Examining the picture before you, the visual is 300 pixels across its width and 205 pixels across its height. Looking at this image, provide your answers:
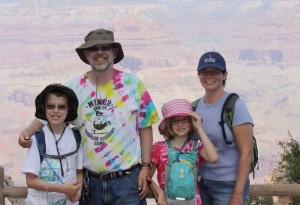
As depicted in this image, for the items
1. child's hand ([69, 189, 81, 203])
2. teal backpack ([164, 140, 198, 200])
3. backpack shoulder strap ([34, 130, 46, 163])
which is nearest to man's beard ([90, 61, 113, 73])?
backpack shoulder strap ([34, 130, 46, 163])

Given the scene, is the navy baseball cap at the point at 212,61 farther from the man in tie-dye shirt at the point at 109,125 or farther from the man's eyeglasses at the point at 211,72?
the man in tie-dye shirt at the point at 109,125

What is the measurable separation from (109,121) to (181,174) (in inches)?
21.3

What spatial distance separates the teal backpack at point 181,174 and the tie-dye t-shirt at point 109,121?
225mm

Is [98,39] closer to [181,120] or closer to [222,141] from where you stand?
[181,120]

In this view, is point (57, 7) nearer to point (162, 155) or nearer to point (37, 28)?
point (37, 28)

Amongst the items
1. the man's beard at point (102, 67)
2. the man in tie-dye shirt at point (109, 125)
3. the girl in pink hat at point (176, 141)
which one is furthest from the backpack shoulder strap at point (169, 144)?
the man's beard at point (102, 67)

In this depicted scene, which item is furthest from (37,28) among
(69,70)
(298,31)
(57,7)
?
(298,31)

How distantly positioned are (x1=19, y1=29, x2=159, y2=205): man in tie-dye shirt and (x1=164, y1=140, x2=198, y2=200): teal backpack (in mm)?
149

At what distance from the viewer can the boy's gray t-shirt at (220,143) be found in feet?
10.8

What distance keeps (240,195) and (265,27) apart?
577 ft

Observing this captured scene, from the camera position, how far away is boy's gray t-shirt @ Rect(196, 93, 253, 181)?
3.29m

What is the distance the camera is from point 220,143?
3320mm

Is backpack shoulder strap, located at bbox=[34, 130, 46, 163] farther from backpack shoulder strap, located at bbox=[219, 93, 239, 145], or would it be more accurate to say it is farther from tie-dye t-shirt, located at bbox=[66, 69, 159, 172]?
backpack shoulder strap, located at bbox=[219, 93, 239, 145]

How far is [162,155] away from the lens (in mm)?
3367
